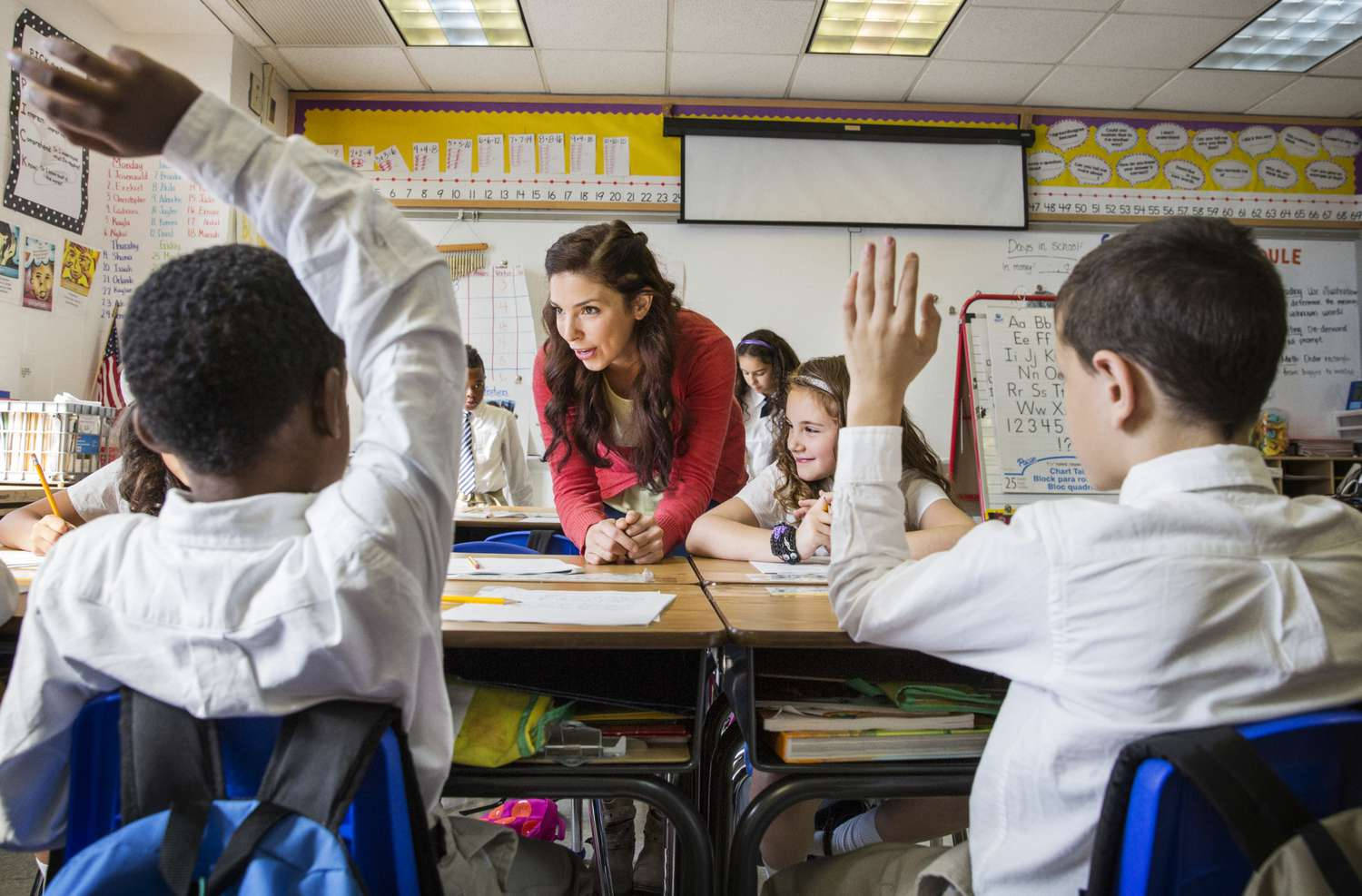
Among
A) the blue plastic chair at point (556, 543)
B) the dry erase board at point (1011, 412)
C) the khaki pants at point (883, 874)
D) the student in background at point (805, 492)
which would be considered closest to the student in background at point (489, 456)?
the blue plastic chair at point (556, 543)

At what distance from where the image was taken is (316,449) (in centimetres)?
72

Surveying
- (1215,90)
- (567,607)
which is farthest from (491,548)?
(1215,90)

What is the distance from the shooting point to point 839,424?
6.29 ft

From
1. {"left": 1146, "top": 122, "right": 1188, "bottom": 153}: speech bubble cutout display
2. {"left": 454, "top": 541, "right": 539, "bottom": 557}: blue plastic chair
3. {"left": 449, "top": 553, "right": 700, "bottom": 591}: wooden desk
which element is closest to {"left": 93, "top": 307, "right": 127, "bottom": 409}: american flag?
{"left": 454, "top": 541, "right": 539, "bottom": 557}: blue plastic chair

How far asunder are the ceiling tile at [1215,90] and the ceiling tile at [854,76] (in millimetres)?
1330

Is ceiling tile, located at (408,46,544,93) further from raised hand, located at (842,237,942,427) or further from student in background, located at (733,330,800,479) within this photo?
raised hand, located at (842,237,942,427)

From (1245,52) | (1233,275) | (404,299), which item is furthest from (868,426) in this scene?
(1245,52)

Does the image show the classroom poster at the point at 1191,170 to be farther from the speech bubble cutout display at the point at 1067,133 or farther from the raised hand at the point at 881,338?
the raised hand at the point at 881,338

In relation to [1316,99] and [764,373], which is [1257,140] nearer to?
[1316,99]

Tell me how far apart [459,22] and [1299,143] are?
174 inches

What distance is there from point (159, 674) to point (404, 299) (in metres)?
0.32

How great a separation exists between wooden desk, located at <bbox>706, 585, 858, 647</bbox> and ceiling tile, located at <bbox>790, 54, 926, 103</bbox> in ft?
11.9

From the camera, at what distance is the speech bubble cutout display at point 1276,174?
4898 millimetres

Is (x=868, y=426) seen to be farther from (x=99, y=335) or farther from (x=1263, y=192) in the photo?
(x=1263, y=192)
